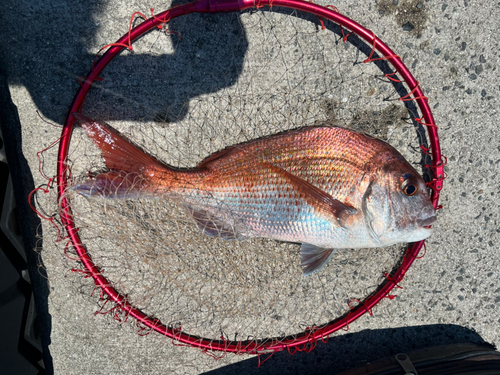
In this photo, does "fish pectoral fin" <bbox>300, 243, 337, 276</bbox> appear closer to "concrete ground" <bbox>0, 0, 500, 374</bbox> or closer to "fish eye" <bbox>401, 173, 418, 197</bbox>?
"fish eye" <bbox>401, 173, 418, 197</bbox>

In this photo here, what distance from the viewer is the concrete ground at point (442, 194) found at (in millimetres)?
1697

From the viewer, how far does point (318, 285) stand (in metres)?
1.89

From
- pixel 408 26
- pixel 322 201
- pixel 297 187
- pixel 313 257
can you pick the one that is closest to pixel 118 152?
pixel 297 187

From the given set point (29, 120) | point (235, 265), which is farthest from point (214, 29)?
point (235, 265)

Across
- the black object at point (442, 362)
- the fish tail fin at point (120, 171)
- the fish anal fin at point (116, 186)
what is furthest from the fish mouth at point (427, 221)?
the fish anal fin at point (116, 186)

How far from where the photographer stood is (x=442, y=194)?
183cm

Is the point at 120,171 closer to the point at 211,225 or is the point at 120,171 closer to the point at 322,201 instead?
the point at 211,225

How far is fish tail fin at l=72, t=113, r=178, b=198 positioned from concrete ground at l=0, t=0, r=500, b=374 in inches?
10.0

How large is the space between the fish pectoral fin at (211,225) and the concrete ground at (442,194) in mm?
749

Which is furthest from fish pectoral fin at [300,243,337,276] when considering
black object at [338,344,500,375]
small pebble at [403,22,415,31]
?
small pebble at [403,22,415,31]

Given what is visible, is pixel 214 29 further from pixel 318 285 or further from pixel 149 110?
pixel 318 285

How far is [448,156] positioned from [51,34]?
2579 mm

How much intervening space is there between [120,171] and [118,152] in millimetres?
110

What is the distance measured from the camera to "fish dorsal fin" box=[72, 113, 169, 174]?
1.53 meters
